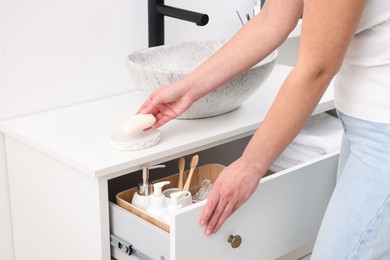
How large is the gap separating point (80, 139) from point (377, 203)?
58 centimetres

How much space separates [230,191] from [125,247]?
23 cm

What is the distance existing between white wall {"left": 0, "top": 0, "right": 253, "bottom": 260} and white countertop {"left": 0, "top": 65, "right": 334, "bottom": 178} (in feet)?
0.13

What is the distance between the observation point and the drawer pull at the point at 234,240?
1229 millimetres

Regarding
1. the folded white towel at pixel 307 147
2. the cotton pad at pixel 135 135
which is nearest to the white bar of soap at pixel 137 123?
the cotton pad at pixel 135 135

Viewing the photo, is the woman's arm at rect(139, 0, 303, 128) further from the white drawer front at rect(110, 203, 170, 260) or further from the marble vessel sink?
the white drawer front at rect(110, 203, 170, 260)

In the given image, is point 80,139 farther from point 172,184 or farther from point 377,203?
point 377,203

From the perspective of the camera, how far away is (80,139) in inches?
53.3

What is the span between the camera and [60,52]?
5.05 ft

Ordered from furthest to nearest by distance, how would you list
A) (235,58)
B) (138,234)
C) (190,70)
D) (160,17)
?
(160,17) < (190,70) < (235,58) < (138,234)

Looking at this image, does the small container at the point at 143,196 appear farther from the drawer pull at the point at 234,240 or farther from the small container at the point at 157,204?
the drawer pull at the point at 234,240

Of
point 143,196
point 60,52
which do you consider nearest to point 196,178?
point 143,196

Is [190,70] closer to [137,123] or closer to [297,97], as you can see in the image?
[137,123]

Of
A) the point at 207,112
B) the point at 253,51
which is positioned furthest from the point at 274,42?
the point at 207,112

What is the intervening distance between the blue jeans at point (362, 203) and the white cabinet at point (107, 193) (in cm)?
18
